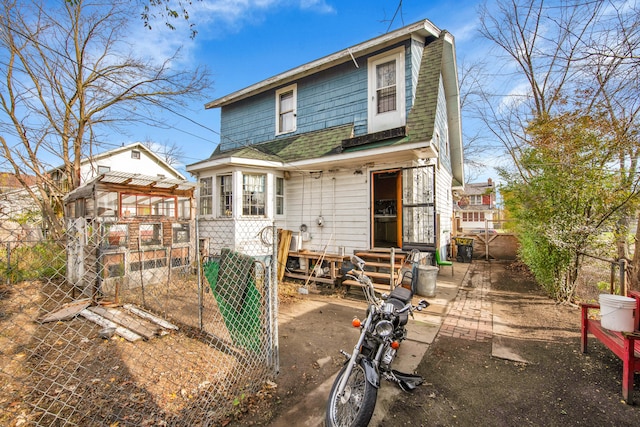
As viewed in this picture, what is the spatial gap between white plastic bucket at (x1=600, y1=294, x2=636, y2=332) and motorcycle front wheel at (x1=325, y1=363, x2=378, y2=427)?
9.57 feet

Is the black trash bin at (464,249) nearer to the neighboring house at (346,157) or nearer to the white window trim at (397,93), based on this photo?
the neighboring house at (346,157)

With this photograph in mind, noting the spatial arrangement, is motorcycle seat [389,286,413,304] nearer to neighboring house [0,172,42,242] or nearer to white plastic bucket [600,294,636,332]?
white plastic bucket [600,294,636,332]

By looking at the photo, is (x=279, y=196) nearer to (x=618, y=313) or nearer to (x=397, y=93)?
(x=397, y=93)

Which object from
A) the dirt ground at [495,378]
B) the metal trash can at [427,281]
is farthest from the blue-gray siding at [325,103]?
the dirt ground at [495,378]

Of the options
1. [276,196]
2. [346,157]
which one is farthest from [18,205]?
[346,157]

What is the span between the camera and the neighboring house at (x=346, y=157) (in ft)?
23.2

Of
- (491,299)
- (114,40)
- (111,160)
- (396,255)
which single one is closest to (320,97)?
(396,255)

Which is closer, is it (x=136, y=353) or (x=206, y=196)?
(x=136, y=353)

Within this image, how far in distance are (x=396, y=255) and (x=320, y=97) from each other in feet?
18.5

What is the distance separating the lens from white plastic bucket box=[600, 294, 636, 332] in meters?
2.93

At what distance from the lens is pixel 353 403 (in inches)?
92.0

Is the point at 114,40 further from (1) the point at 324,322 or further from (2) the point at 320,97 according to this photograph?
(1) the point at 324,322

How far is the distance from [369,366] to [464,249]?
1135 cm

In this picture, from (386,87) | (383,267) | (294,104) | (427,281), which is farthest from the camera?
(294,104)
